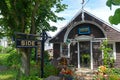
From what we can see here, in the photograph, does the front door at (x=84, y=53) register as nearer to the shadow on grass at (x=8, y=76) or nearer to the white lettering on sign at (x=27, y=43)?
the shadow on grass at (x=8, y=76)

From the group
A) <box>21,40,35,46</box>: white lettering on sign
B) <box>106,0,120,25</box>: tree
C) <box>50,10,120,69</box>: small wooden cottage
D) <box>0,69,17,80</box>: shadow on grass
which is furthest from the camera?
<box>50,10,120,69</box>: small wooden cottage

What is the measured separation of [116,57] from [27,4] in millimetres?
9546

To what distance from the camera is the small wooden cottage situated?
19.8 meters

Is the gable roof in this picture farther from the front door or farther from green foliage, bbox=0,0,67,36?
green foliage, bbox=0,0,67,36

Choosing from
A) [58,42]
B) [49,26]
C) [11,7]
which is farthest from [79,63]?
[11,7]

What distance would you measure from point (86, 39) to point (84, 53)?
1335mm

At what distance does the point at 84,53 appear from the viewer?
2102 cm

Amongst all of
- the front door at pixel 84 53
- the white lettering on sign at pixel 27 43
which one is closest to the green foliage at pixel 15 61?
the front door at pixel 84 53

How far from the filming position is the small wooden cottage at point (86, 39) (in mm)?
19812

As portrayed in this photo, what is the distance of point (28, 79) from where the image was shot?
38.3 ft

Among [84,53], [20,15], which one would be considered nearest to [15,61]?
[84,53]

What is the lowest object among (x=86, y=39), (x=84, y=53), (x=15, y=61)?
(x=15, y=61)

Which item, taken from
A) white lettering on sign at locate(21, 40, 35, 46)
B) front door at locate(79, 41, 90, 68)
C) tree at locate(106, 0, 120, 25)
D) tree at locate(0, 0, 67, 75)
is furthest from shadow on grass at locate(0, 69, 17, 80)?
tree at locate(106, 0, 120, 25)

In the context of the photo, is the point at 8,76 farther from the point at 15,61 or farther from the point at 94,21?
the point at 94,21
